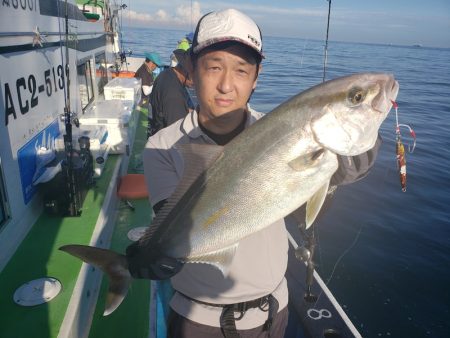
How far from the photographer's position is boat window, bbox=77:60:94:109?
7.83m

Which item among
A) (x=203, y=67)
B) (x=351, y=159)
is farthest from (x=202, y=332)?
(x=203, y=67)

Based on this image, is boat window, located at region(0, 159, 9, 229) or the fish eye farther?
boat window, located at region(0, 159, 9, 229)

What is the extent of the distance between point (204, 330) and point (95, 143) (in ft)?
14.1

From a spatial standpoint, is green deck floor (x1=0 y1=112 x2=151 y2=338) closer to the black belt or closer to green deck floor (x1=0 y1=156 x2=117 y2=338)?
green deck floor (x1=0 y1=156 x2=117 y2=338)

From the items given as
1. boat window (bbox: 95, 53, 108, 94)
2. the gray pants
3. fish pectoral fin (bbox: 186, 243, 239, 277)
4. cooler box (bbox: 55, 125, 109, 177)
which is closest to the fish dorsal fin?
fish pectoral fin (bbox: 186, 243, 239, 277)

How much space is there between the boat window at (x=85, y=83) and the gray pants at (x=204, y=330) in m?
6.84

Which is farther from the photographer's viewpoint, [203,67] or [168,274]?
[203,67]

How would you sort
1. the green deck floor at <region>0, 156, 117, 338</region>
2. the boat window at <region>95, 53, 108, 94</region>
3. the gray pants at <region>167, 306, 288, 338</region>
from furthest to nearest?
the boat window at <region>95, 53, 108, 94</region> < the green deck floor at <region>0, 156, 117, 338</region> < the gray pants at <region>167, 306, 288, 338</region>

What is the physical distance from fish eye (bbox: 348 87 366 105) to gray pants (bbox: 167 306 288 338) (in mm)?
1504

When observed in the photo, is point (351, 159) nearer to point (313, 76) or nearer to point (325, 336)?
point (325, 336)

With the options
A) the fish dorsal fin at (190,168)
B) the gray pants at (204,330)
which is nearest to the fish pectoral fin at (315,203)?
the fish dorsal fin at (190,168)

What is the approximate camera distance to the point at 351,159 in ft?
6.04

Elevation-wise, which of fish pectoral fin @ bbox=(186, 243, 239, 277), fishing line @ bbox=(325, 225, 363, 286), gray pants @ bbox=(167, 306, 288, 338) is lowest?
fishing line @ bbox=(325, 225, 363, 286)

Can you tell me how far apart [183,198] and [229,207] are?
0.28 m
